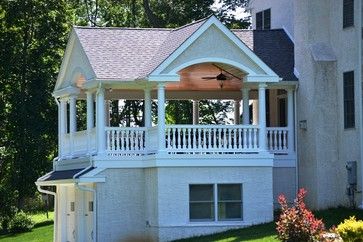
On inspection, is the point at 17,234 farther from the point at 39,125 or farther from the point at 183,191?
the point at 183,191

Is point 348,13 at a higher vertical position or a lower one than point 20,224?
higher

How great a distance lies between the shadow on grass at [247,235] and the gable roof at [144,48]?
525cm

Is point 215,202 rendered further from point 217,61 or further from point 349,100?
point 349,100

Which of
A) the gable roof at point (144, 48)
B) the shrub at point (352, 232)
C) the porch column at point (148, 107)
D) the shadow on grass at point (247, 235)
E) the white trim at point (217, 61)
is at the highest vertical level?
the gable roof at point (144, 48)

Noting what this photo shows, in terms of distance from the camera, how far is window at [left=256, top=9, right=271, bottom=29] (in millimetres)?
44438

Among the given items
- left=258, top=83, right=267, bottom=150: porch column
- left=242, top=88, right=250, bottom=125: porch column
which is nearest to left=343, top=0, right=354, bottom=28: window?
left=258, top=83, right=267, bottom=150: porch column

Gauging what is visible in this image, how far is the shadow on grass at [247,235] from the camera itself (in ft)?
110

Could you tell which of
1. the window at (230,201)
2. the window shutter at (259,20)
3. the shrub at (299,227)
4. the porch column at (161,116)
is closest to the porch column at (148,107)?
the porch column at (161,116)

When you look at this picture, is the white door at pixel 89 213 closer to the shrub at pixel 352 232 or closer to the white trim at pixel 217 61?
the white trim at pixel 217 61

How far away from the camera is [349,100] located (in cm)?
3700

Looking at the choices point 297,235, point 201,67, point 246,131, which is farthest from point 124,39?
point 297,235

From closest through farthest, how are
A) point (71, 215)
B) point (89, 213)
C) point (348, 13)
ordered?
point (348, 13) → point (89, 213) → point (71, 215)

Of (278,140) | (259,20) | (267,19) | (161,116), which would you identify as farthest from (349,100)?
(259,20)

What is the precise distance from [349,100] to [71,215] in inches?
409
